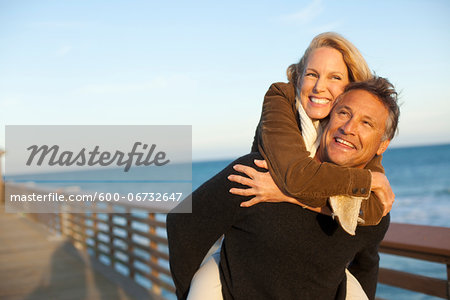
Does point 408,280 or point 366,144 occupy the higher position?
point 366,144

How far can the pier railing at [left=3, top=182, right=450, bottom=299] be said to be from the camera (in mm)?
1711

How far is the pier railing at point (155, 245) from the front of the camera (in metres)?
1.71

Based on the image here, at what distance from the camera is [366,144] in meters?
1.16

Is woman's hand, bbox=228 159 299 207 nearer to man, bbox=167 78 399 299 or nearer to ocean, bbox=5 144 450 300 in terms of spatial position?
man, bbox=167 78 399 299

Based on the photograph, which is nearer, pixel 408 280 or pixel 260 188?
pixel 260 188

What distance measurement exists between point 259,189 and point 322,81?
452mm

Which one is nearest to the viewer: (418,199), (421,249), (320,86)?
(320,86)

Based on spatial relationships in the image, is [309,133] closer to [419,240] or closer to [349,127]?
[349,127]

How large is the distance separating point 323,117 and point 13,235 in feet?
26.6

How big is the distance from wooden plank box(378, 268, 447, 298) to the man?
75cm

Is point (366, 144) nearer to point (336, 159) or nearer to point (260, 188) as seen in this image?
point (336, 159)

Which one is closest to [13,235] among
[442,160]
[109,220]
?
[109,220]

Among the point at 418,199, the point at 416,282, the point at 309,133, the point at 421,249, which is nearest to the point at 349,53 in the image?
the point at 309,133

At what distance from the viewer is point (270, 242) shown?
1.09 meters
